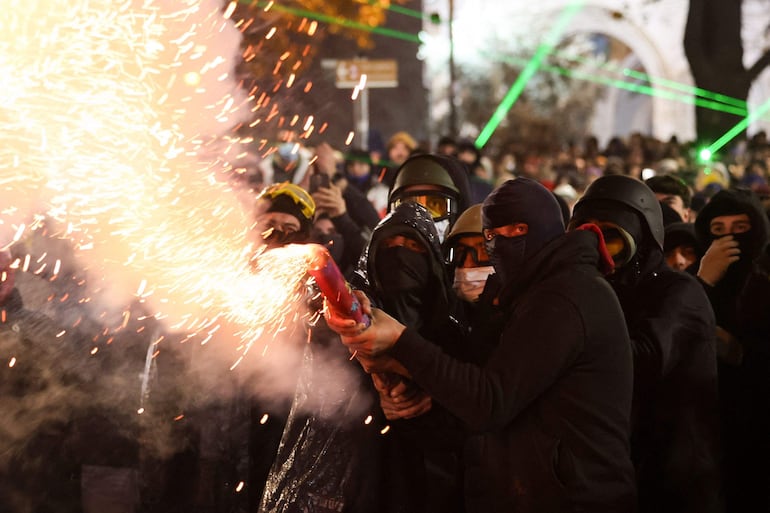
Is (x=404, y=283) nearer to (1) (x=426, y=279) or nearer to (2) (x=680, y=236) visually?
(1) (x=426, y=279)

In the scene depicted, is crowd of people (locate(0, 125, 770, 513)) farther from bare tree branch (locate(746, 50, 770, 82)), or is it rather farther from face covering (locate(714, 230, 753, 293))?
bare tree branch (locate(746, 50, 770, 82))

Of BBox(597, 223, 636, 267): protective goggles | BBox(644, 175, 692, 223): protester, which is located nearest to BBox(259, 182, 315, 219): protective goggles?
BBox(597, 223, 636, 267): protective goggles

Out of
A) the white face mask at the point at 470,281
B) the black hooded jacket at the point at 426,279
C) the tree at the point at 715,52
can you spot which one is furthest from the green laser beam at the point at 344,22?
the black hooded jacket at the point at 426,279

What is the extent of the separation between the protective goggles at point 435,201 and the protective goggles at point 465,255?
0.53 m

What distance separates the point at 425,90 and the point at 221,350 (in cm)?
2335

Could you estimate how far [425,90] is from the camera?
90.4ft

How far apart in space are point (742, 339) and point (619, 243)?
1.06 metres

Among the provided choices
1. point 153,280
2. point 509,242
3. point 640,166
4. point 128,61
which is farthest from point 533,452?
point 640,166

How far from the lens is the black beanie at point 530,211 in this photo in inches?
128

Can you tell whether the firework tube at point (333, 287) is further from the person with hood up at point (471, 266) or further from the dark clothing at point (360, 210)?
the dark clothing at point (360, 210)

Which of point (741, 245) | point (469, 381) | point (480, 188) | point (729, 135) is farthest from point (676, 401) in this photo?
point (729, 135)

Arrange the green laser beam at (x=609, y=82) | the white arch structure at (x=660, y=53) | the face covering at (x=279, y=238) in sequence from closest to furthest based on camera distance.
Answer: the face covering at (x=279, y=238) → the white arch structure at (x=660, y=53) → the green laser beam at (x=609, y=82)

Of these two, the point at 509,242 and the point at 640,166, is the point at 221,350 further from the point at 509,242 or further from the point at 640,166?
the point at 640,166

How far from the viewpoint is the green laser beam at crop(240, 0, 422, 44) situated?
1717 cm
